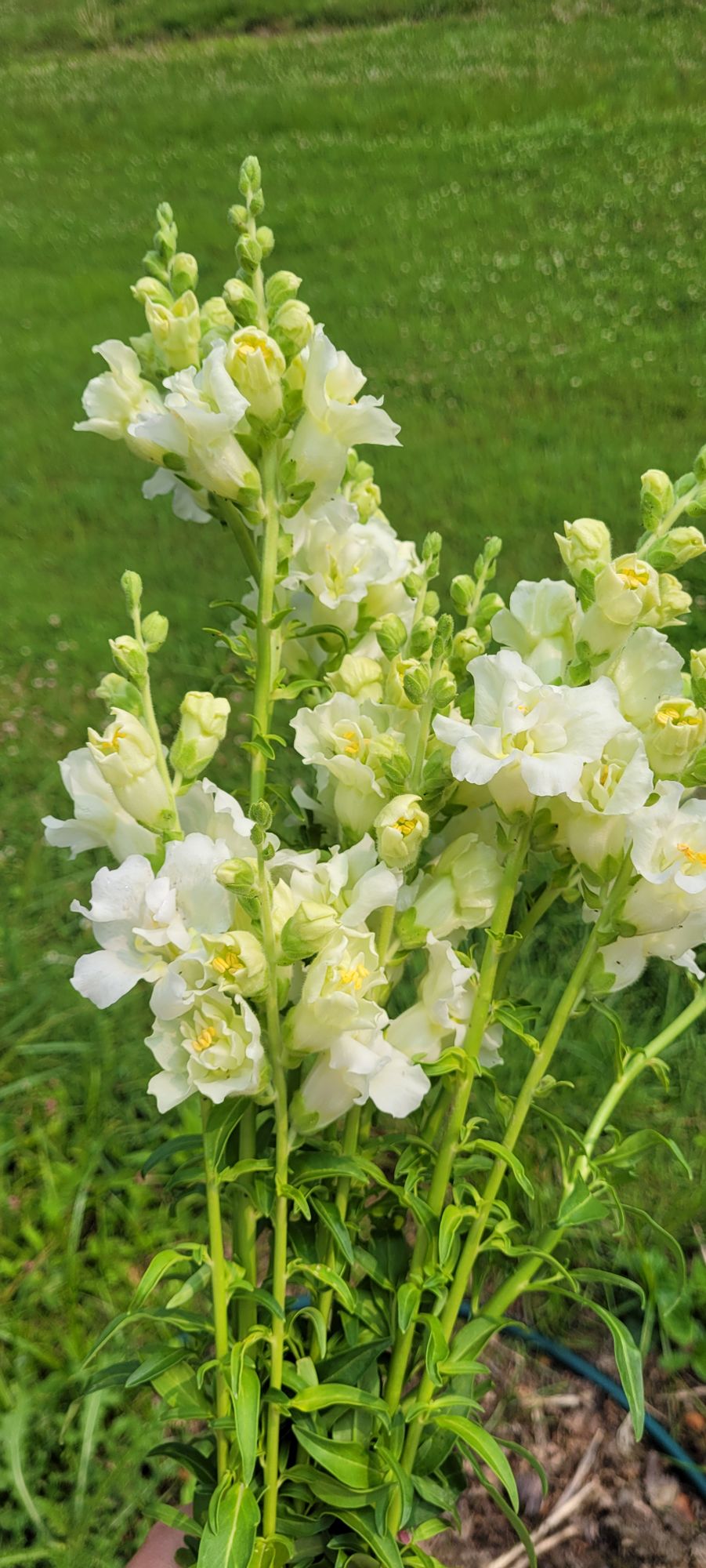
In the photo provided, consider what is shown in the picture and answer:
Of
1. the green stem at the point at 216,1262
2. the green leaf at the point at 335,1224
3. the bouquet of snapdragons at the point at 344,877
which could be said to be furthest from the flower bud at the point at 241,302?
the green leaf at the point at 335,1224

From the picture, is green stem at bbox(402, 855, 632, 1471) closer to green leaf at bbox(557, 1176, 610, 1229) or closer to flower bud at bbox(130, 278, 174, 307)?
green leaf at bbox(557, 1176, 610, 1229)

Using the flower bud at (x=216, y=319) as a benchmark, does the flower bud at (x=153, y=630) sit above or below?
below

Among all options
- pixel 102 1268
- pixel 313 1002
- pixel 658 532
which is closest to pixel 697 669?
pixel 658 532

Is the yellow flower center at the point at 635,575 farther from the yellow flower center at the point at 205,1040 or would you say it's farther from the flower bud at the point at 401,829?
the yellow flower center at the point at 205,1040

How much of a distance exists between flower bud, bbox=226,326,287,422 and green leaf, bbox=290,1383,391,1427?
0.87 m

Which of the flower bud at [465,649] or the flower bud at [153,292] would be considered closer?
the flower bud at [465,649]

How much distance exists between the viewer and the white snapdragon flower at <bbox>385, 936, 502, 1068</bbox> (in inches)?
37.5

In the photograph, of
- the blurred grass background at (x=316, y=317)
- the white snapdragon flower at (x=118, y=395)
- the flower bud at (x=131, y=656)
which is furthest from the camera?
the blurred grass background at (x=316, y=317)

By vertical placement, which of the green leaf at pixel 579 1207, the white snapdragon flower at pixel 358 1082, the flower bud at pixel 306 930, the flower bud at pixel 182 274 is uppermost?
the flower bud at pixel 182 274

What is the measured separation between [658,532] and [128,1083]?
1830 mm

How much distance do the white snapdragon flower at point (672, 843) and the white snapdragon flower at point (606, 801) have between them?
13 millimetres

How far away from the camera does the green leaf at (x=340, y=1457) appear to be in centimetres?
103

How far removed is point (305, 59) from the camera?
28.3 ft

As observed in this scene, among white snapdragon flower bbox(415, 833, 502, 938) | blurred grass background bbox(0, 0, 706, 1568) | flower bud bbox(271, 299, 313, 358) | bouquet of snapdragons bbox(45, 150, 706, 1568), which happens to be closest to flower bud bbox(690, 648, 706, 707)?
bouquet of snapdragons bbox(45, 150, 706, 1568)
